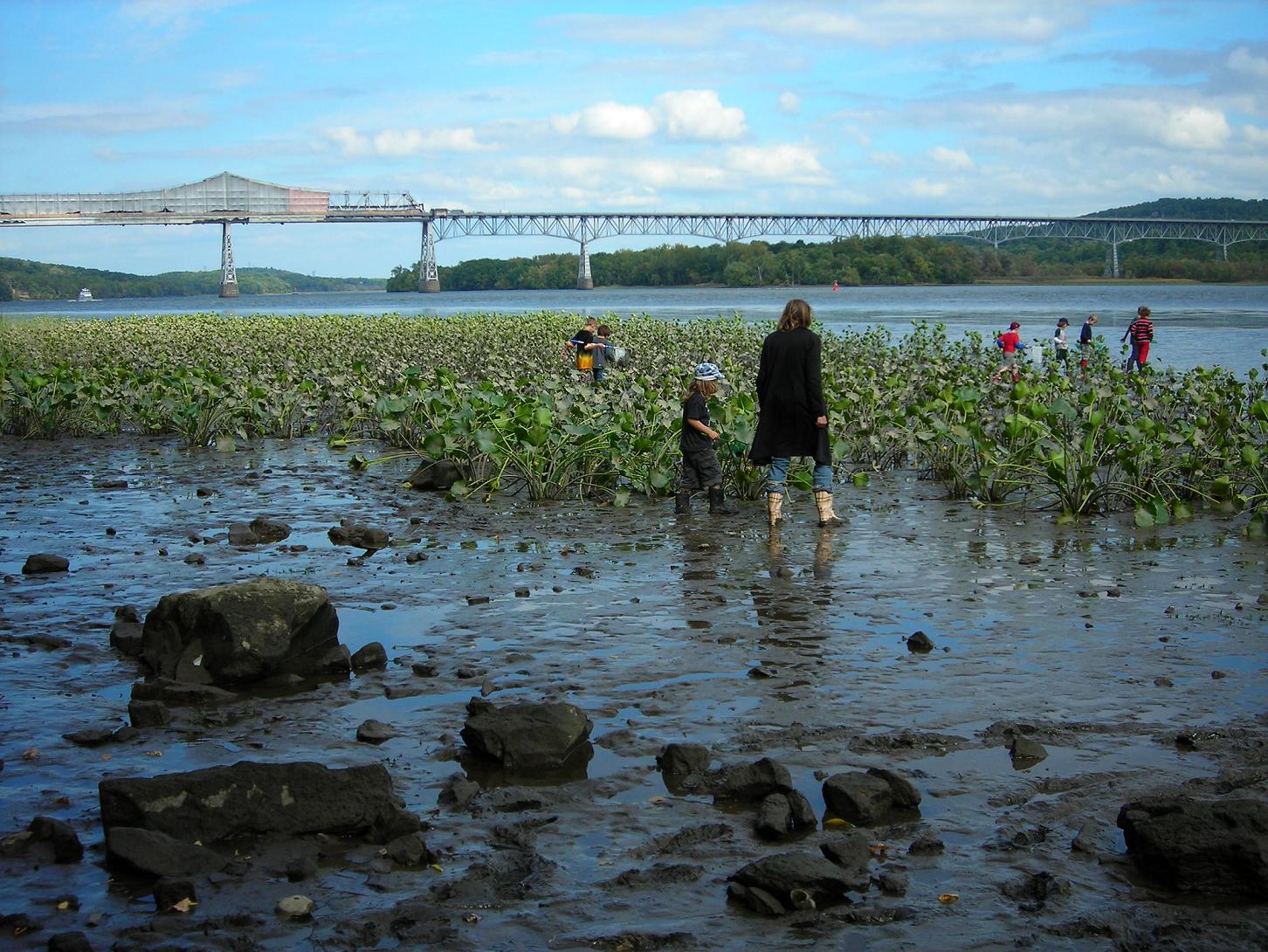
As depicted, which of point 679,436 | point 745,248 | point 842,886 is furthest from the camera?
point 745,248

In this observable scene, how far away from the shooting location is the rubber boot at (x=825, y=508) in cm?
938

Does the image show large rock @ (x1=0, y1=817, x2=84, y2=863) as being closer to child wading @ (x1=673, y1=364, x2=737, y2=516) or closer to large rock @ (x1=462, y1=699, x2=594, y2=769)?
large rock @ (x1=462, y1=699, x2=594, y2=769)

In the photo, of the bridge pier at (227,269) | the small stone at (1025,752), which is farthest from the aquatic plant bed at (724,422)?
the bridge pier at (227,269)

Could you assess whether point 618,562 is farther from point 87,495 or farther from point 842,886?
point 87,495

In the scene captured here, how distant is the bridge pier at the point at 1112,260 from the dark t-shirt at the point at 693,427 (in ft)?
455

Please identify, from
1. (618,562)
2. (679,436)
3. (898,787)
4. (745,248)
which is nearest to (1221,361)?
(679,436)

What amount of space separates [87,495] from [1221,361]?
88.8ft

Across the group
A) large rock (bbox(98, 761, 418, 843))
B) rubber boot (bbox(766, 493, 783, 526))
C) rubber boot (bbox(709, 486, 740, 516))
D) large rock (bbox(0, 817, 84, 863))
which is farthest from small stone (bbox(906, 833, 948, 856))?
rubber boot (bbox(709, 486, 740, 516))

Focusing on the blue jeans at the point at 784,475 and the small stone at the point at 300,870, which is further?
the blue jeans at the point at 784,475

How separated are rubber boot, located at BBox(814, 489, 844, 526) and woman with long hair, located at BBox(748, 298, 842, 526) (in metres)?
0.02

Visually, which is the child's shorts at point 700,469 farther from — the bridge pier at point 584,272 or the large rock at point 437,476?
the bridge pier at point 584,272

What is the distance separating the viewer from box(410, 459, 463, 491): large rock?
11594 millimetres

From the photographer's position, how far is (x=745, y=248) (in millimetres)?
152250

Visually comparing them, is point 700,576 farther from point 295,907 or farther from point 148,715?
point 295,907
